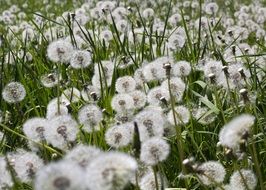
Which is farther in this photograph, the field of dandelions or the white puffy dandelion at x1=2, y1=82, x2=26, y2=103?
the white puffy dandelion at x1=2, y1=82, x2=26, y2=103

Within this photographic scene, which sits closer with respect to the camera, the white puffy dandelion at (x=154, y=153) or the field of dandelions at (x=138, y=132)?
the field of dandelions at (x=138, y=132)

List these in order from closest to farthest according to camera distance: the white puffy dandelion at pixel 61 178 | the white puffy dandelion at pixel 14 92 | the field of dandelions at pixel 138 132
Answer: the white puffy dandelion at pixel 61 178
the field of dandelions at pixel 138 132
the white puffy dandelion at pixel 14 92

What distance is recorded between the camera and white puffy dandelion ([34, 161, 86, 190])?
88cm

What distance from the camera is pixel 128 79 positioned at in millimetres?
2717

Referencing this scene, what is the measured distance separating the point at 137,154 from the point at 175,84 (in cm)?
102

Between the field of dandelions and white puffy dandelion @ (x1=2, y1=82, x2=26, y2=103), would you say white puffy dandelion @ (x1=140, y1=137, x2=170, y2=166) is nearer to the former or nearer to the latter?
the field of dandelions

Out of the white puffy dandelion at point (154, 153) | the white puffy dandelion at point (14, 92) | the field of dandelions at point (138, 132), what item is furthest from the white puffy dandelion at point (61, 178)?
the white puffy dandelion at point (14, 92)

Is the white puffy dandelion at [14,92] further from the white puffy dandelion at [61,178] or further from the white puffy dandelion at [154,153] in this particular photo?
the white puffy dandelion at [61,178]

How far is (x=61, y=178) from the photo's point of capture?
0.91 m

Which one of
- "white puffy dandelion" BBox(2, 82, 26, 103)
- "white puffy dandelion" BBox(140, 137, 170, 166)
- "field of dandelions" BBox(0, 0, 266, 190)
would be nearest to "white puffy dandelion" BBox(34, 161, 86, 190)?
"field of dandelions" BBox(0, 0, 266, 190)

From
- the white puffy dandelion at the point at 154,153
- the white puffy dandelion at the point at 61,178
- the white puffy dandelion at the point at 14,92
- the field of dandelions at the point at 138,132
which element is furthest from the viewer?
the white puffy dandelion at the point at 14,92

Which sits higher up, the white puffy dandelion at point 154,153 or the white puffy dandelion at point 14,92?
the white puffy dandelion at point 14,92

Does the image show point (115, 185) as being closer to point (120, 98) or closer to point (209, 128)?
point (120, 98)

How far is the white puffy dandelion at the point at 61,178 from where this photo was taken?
2.90ft
